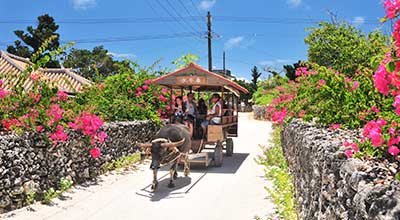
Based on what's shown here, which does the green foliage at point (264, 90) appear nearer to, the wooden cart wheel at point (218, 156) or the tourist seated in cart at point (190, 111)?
the tourist seated in cart at point (190, 111)

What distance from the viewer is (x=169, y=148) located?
7195 mm

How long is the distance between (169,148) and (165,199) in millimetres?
916

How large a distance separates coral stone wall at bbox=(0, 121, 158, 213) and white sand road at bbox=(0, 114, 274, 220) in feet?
0.89

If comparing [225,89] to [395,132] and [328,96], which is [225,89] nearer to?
[328,96]

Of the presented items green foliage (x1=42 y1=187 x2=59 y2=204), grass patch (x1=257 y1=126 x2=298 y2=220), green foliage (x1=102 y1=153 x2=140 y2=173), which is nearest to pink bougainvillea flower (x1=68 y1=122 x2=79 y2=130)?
green foliage (x1=42 y1=187 x2=59 y2=204)

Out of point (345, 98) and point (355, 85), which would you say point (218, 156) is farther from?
point (355, 85)

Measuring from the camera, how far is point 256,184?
26.7 feet

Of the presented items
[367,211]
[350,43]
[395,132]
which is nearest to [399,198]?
[367,211]

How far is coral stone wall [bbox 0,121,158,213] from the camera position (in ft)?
19.3

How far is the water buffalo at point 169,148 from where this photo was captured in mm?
6925

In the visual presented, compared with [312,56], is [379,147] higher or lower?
lower

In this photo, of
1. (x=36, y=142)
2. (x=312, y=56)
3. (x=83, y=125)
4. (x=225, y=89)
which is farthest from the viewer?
(x=312, y=56)

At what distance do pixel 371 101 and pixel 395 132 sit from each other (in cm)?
262

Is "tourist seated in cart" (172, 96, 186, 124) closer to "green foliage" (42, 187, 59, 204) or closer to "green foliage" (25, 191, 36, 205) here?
"green foliage" (42, 187, 59, 204)
